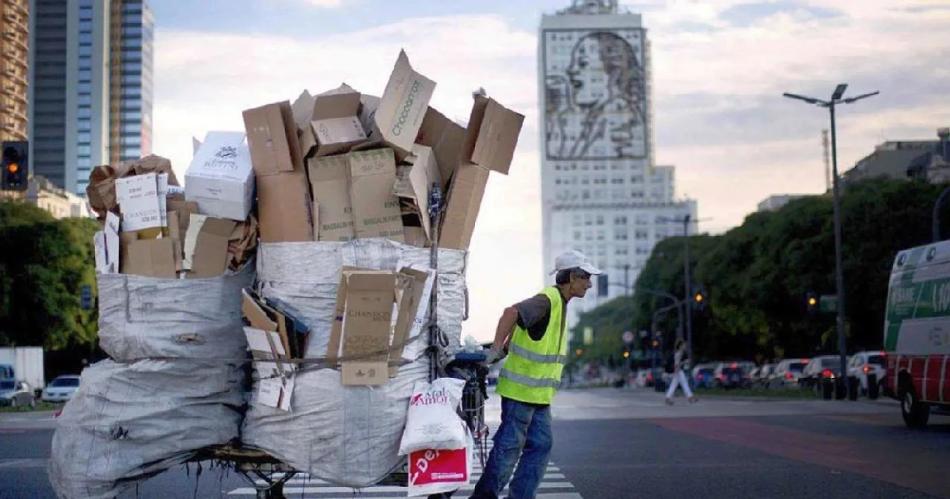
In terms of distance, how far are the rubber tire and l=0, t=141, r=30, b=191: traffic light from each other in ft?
49.2

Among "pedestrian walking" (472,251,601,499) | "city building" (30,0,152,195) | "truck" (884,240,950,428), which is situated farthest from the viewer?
"city building" (30,0,152,195)

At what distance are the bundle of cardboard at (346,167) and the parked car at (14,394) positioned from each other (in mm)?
45695

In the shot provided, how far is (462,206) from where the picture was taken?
24.9 feet

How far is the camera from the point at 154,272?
7.32 metres

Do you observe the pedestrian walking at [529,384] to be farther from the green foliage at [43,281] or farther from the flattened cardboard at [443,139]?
the green foliage at [43,281]

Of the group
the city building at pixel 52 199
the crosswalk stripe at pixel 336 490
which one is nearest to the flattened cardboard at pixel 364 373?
the crosswalk stripe at pixel 336 490

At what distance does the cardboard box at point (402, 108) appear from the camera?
285 inches

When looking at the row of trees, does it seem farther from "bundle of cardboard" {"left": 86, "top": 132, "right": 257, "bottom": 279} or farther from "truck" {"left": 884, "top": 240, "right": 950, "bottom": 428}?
"bundle of cardboard" {"left": 86, "top": 132, "right": 257, "bottom": 279}

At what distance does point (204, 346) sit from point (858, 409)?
2791 cm

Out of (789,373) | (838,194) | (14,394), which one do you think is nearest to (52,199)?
(14,394)

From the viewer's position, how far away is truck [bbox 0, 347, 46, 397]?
2238 inches

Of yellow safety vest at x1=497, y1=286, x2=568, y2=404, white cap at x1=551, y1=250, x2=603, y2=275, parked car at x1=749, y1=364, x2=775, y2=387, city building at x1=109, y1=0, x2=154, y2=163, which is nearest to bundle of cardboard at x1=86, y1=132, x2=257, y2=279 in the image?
yellow safety vest at x1=497, y1=286, x2=568, y2=404

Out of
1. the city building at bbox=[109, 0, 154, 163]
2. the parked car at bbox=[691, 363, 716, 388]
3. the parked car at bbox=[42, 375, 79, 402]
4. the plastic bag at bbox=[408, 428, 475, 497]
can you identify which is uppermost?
the city building at bbox=[109, 0, 154, 163]

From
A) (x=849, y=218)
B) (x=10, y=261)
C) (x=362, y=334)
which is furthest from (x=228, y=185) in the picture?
(x=10, y=261)
